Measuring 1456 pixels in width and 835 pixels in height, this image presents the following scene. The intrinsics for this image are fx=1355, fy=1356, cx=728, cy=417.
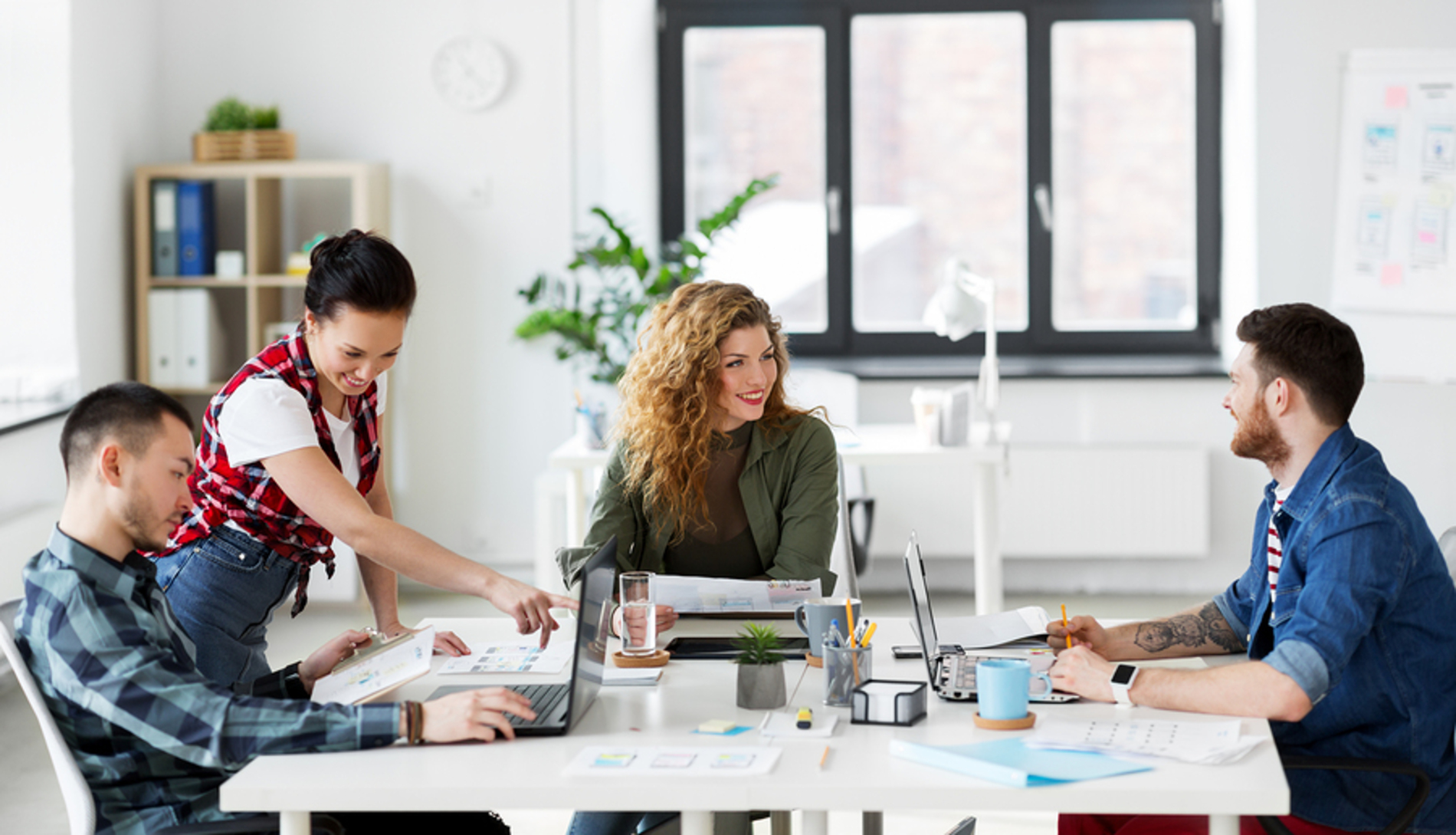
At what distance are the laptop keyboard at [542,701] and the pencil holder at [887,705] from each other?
360 millimetres

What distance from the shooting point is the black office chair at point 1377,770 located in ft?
5.56

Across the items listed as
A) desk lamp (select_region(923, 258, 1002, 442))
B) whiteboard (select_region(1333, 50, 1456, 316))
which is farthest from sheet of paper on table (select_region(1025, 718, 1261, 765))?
whiteboard (select_region(1333, 50, 1456, 316))

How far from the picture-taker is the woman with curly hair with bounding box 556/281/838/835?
246 centimetres

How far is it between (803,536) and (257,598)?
0.95 m

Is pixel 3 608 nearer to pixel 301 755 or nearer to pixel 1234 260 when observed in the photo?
pixel 301 755

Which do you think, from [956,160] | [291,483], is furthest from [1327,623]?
[956,160]

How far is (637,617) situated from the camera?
2.00 meters

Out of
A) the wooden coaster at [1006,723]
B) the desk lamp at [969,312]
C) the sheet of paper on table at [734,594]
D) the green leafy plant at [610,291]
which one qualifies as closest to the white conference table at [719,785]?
the wooden coaster at [1006,723]

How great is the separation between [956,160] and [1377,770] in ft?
13.1

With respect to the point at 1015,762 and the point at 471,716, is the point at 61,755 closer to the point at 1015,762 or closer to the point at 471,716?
the point at 471,716

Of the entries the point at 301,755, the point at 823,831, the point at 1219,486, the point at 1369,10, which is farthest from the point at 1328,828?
the point at 1369,10

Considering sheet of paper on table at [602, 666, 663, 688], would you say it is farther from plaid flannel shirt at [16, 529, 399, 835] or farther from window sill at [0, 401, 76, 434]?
window sill at [0, 401, 76, 434]

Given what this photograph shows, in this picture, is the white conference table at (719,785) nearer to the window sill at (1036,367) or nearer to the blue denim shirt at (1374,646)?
the blue denim shirt at (1374,646)

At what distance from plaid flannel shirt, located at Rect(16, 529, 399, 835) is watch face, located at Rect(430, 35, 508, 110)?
3.78m
